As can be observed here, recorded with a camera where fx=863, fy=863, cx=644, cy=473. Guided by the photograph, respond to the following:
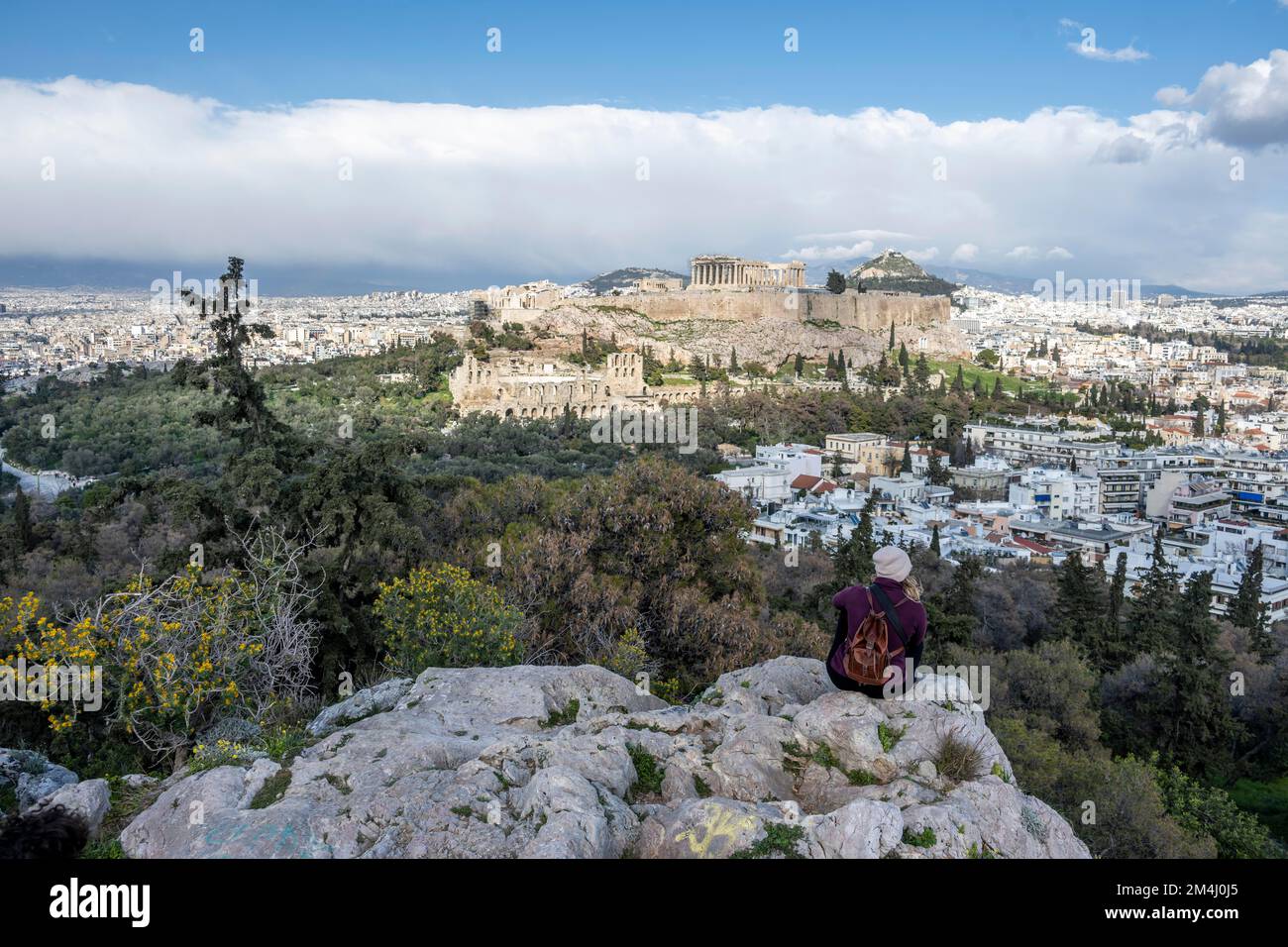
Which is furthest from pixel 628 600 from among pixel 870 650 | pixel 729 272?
pixel 729 272

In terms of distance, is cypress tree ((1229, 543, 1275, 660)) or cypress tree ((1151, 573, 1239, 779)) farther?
cypress tree ((1229, 543, 1275, 660))

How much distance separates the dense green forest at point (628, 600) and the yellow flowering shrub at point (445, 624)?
0.12ft

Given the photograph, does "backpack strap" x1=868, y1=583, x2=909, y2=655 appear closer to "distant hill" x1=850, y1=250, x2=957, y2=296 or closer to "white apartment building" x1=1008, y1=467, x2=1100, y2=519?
"white apartment building" x1=1008, y1=467, x2=1100, y2=519

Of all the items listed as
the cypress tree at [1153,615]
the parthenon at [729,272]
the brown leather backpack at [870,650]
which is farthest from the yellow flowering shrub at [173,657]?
the parthenon at [729,272]

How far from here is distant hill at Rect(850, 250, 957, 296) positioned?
115875 millimetres

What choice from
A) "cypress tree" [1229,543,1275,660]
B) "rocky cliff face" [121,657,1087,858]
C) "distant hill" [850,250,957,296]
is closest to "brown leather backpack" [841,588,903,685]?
"rocky cliff face" [121,657,1087,858]

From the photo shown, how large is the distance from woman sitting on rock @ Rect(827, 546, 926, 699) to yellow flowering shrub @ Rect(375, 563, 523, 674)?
300 cm

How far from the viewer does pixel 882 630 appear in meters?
4.10

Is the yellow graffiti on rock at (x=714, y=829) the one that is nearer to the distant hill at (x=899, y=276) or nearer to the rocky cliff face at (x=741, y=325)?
the rocky cliff face at (x=741, y=325)

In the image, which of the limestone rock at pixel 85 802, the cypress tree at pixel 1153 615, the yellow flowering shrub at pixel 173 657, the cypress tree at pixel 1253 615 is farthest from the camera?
the cypress tree at pixel 1253 615

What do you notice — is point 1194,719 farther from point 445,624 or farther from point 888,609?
point 888,609

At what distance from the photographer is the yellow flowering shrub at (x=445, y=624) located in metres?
6.48
